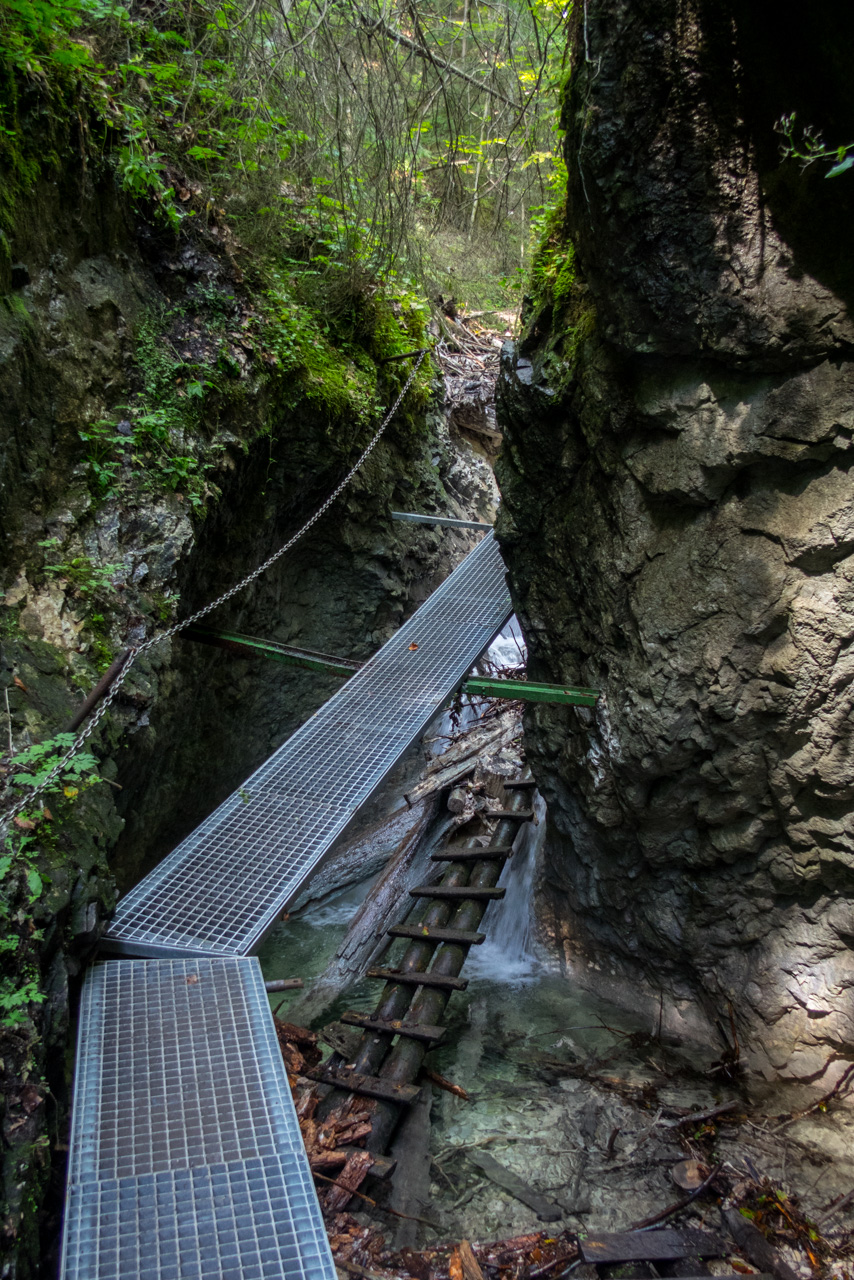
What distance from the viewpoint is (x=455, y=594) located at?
21.5ft

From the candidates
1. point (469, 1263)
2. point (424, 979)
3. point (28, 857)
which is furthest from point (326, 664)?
point (469, 1263)

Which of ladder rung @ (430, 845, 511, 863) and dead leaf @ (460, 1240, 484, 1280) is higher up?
dead leaf @ (460, 1240, 484, 1280)

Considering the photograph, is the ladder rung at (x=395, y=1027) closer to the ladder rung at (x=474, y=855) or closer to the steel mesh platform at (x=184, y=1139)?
the steel mesh platform at (x=184, y=1139)

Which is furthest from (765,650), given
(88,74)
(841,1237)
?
(88,74)

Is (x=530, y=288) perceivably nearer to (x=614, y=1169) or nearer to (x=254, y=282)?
(x=254, y=282)

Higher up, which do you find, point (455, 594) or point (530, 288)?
point (530, 288)

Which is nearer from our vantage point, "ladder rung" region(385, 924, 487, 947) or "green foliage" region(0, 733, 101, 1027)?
"green foliage" region(0, 733, 101, 1027)

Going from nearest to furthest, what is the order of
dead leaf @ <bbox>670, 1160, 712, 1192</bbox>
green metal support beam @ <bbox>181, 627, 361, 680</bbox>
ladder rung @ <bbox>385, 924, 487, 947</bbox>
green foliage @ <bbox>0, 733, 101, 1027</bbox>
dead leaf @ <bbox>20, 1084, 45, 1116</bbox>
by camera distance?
dead leaf @ <bbox>20, 1084, 45, 1116</bbox>
green foliage @ <bbox>0, 733, 101, 1027</bbox>
dead leaf @ <bbox>670, 1160, 712, 1192</bbox>
ladder rung @ <bbox>385, 924, 487, 947</bbox>
green metal support beam @ <bbox>181, 627, 361, 680</bbox>

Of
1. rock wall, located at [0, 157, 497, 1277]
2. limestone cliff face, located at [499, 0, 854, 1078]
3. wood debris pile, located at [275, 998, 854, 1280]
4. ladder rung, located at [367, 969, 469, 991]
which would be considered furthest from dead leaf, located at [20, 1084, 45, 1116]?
limestone cliff face, located at [499, 0, 854, 1078]

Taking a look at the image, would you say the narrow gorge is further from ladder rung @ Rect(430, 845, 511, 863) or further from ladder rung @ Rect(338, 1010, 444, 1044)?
Result: ladder rung @ Rect(338, 1010, 444, 1044)

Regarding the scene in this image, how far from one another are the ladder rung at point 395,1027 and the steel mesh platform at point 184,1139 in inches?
49.7

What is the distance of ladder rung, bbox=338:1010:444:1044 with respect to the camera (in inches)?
154

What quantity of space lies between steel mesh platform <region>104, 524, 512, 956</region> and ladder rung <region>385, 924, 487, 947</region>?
1.18m

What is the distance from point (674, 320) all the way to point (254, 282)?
4.03m
